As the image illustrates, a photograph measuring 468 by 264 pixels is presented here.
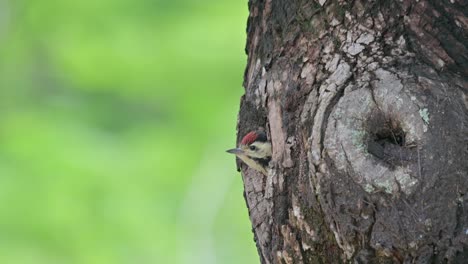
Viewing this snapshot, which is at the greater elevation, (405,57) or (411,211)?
(405,57)

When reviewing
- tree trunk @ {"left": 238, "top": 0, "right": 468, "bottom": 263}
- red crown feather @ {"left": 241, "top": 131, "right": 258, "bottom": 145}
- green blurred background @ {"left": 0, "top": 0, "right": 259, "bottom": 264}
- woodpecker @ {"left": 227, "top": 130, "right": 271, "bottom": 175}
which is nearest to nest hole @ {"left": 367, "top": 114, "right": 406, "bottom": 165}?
tree trunk @ {"left": 238, "top": 0, "right": 468, "bottom": 263}

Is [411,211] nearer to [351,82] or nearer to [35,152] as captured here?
[351,82]

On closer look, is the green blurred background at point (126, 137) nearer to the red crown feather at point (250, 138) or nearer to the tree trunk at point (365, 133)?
the red crown feather at point (250, 138)

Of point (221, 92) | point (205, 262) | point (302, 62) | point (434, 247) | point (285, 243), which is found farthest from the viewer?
point (221, 92)

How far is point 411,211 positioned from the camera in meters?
3.19

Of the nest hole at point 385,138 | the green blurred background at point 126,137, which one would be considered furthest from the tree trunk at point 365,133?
the green blurred background at point 126,137

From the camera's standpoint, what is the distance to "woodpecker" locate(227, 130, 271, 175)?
392cm

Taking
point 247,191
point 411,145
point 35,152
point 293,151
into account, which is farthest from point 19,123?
point 411,145

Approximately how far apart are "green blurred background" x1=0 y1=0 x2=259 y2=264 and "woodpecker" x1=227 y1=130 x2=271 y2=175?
6.72 feet

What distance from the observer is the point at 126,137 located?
6.44 meters

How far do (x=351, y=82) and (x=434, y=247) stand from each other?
77 centimetres

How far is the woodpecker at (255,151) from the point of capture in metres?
3.92

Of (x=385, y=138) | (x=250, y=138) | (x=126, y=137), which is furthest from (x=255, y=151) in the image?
(x=126, y=137)

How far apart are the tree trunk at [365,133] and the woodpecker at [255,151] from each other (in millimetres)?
100
